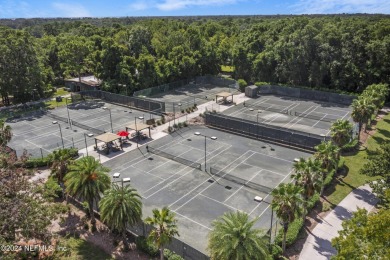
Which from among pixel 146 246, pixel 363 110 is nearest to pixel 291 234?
pixel 146 246

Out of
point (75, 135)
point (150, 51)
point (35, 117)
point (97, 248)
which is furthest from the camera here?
point (150, 51)

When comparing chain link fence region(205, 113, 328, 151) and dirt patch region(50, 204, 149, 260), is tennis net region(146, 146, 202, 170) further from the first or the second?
dirt patch region(50, 204, 149, 260)

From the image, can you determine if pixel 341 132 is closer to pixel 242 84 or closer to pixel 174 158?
pixel 174 158

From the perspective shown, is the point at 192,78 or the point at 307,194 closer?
the point at 307,194

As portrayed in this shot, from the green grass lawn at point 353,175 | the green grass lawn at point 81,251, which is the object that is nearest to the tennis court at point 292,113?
the green grass lawn at point 353,175

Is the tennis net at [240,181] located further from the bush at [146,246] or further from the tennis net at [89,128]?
the tennis net at [89,128]

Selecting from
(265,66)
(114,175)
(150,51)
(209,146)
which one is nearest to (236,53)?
(265,66)

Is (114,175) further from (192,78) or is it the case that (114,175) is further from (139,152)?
(192,78)

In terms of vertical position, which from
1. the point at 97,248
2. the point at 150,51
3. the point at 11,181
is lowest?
the point at 97,248
